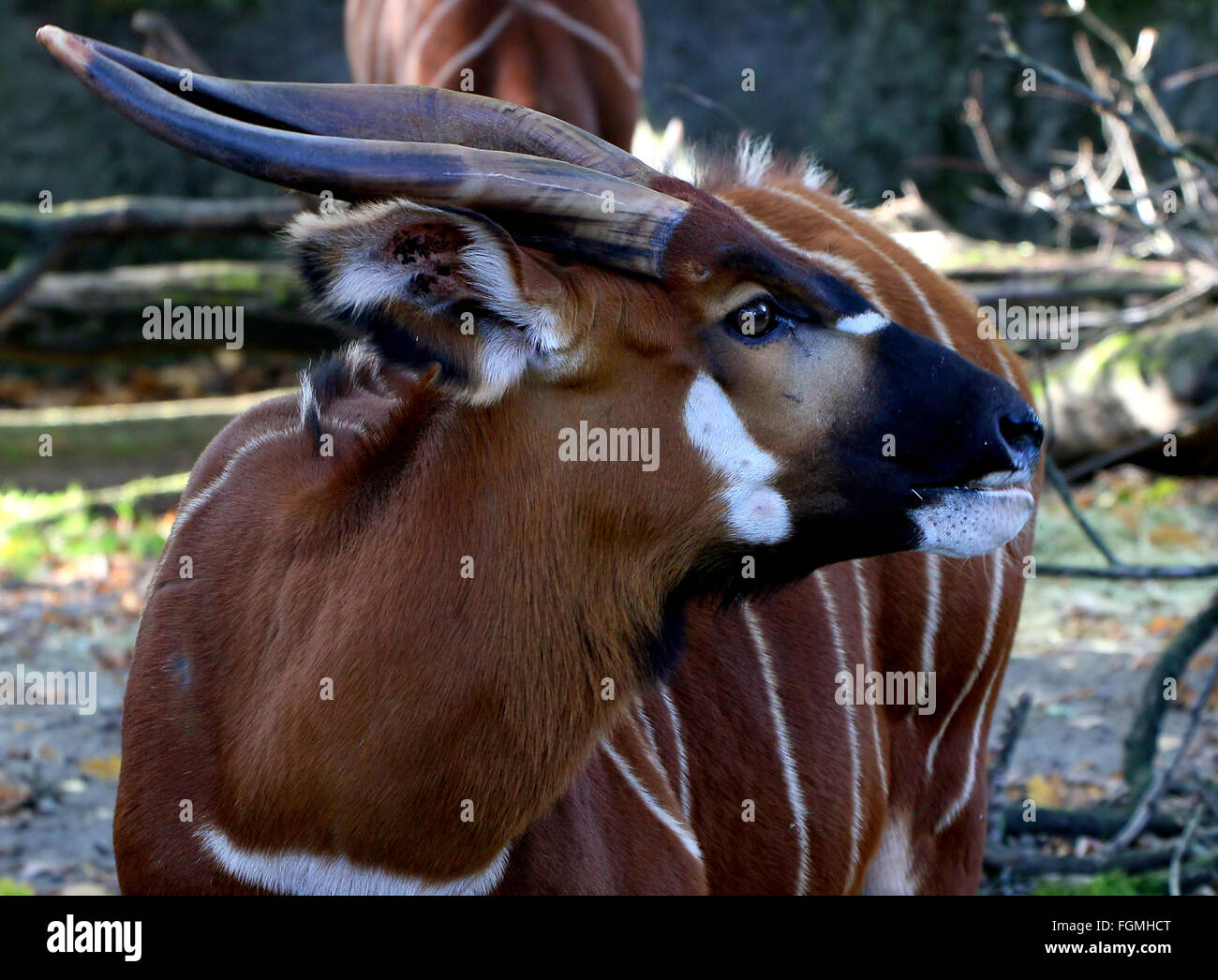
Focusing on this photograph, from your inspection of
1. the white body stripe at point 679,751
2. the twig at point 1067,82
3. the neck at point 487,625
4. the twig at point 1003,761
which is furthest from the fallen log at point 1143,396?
the neck at point 487,625

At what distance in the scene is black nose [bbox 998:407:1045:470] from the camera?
2254 millimetres

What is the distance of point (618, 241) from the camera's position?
2.15m

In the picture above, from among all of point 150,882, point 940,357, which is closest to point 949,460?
point 940,357

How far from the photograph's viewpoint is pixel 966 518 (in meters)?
2.29

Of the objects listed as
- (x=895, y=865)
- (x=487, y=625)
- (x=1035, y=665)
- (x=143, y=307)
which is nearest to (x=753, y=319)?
(x=487, y=625)

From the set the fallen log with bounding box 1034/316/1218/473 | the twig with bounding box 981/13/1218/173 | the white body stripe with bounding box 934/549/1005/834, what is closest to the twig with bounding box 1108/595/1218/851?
the white body stripe with bounding box 934/549/1005/834

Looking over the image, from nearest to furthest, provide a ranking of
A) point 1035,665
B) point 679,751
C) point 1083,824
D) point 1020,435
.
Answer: point 1020,435, point 679,751, point 1083,824, point 1035,665

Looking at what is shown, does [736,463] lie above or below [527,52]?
below

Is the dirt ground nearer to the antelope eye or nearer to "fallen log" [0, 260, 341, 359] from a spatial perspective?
"fallen log" [0, 260, 341, 359]

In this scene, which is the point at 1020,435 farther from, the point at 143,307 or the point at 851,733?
the point at 143,307

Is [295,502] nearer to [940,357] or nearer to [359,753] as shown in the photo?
[359,753]

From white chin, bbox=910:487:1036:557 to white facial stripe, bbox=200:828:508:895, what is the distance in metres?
0.88
